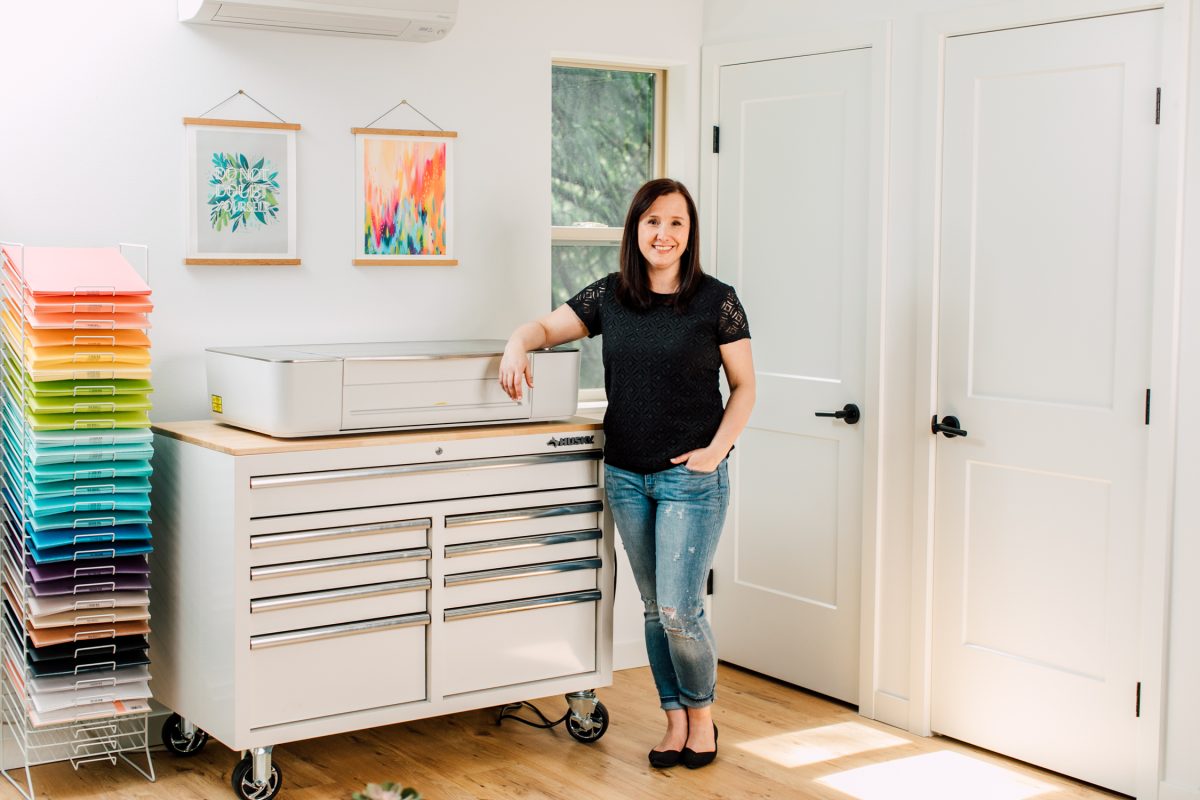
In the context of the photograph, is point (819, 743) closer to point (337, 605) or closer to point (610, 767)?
point (610, 767)

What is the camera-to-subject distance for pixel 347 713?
301cm

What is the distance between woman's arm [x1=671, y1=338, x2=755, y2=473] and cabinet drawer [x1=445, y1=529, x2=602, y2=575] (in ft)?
1.25

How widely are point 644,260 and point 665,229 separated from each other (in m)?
0.12

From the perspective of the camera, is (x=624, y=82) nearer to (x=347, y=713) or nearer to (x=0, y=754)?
(x=347, y=713)

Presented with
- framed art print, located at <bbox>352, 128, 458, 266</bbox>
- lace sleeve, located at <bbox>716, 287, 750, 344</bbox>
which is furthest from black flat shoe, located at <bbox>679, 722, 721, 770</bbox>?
framed art print, located at <bbox>352, 128, 458, 266</bbox>

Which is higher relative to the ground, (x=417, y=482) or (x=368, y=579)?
(x=417, y=482)

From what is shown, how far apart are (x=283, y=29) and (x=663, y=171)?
54.2 inches

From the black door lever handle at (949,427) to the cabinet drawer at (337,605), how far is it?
1411 millimetres

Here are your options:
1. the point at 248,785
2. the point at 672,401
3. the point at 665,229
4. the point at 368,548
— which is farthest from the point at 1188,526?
the point at 248,785

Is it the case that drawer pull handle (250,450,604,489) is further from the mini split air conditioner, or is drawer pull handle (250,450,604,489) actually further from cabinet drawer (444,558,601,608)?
the mini split air conditioner

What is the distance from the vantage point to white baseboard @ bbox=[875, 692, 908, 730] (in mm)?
3549

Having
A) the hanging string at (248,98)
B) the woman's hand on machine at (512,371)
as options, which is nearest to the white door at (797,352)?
the woman's hand on machine at (512,371)

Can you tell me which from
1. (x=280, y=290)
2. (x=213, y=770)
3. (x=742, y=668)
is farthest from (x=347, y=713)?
(x=742, y=668)

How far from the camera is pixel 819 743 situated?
11.2ft
